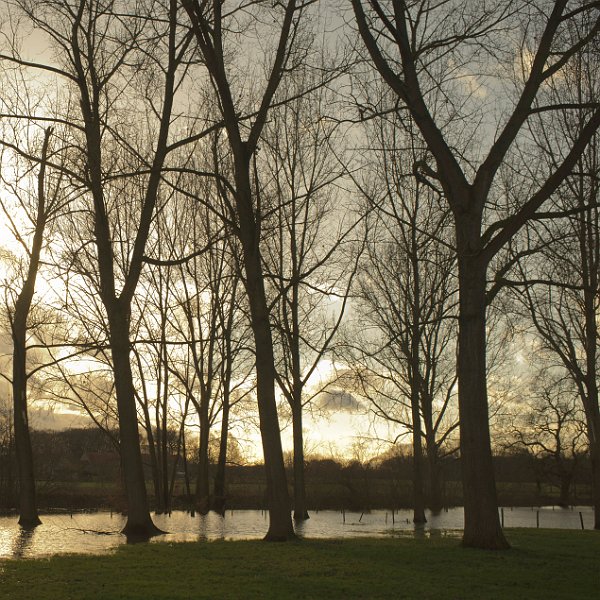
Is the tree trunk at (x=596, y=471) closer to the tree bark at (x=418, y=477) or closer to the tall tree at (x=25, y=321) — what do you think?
the tree bark at (x=418, y=477)

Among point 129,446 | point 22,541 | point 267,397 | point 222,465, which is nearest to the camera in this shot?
point 267,397

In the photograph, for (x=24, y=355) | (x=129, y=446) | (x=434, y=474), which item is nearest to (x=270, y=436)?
(x=129, y=446)

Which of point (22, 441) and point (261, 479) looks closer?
point (22, 441)

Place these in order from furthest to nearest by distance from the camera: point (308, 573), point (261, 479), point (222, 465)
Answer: point (261, 479), point (222, 465), point (308, 573)

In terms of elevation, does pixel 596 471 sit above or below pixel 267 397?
below

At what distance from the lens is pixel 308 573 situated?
9.49 m

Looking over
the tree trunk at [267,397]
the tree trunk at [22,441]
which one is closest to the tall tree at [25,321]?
the tree trunk at [22,441]

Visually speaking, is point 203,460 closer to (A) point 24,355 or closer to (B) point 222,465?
(B) point 222,465

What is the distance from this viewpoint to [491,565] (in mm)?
10273

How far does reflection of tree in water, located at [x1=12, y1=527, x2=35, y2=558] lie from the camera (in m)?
14.5

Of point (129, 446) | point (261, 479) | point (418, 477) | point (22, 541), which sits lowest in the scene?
point (22, 541)

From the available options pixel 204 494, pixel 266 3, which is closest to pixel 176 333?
pixel 204 494

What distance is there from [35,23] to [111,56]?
1812 millimetres

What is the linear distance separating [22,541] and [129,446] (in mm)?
3605
